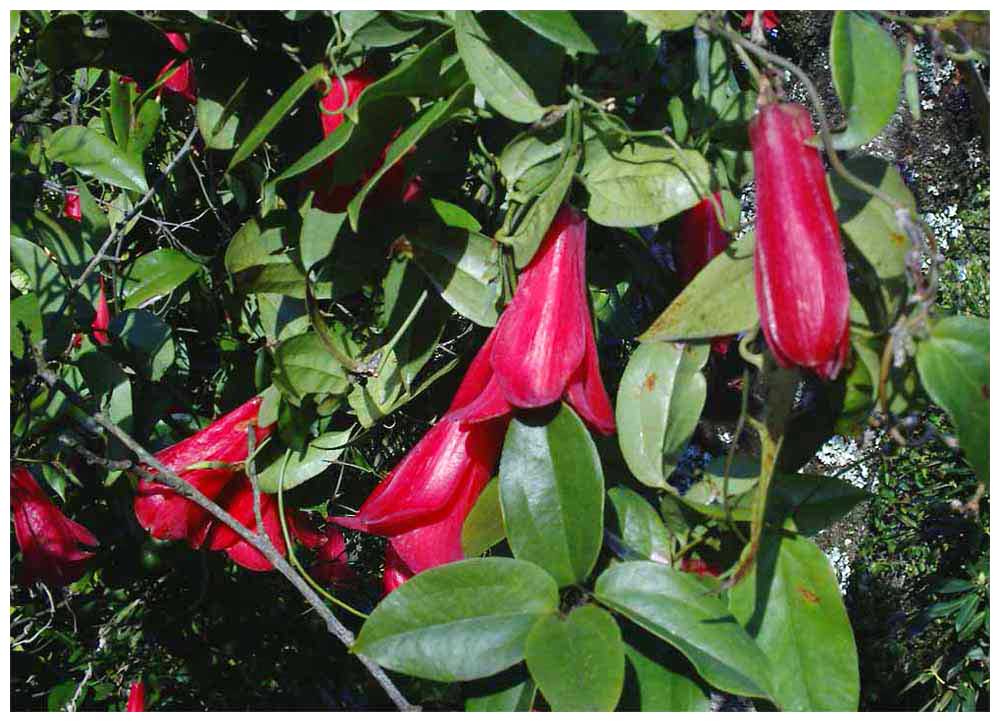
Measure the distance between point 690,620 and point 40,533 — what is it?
1.20 ft

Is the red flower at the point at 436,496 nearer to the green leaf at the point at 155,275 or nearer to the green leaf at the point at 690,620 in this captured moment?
the green leaf at the point at 690,620

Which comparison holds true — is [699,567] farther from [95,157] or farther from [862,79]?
[95,157]

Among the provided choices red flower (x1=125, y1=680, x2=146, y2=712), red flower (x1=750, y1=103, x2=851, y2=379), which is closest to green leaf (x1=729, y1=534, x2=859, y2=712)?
red flower (x1=750, y1=103, x2=851, y2=379)

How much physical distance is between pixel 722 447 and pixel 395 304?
15.4 inches

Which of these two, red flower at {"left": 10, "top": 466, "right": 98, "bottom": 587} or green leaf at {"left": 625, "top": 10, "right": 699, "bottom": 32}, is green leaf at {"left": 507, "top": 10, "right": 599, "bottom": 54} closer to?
green leaf at {"left": 625, "top": 10, "right": 699, "bottom": 32}

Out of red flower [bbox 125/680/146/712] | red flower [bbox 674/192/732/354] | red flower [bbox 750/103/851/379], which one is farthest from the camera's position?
red flower [bbox 125/680/146/712]

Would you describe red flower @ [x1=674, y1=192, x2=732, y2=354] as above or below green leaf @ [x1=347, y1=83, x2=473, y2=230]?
below

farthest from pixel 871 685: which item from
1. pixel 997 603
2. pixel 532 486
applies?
pixel 532 486

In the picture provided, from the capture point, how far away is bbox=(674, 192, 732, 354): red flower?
1.46 feet

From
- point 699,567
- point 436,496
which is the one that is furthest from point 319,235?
point 699,567

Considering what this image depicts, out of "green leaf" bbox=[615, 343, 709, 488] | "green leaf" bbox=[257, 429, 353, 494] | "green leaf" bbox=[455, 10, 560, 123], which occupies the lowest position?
"green leaf" bbox=[257, 429, 353, 494]

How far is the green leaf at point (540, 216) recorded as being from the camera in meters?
0.39

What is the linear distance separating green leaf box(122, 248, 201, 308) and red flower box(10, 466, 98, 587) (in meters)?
0.13

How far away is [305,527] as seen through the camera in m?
0.58
